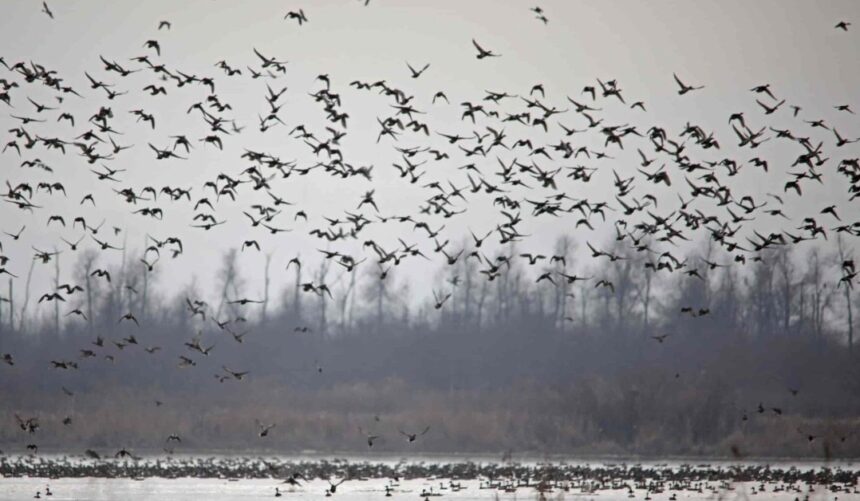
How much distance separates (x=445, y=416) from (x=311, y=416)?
246 inches

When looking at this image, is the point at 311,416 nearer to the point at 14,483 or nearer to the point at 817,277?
the point at 14,483

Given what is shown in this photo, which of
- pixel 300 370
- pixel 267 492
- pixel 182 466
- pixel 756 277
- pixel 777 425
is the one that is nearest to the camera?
pixel 267 492

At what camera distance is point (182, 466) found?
5194 centimetres

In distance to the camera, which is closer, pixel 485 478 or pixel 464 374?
pixel 485 478

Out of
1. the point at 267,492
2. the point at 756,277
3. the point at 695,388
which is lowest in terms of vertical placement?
the point at 267,492

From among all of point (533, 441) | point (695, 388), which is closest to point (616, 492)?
point (533, 441)

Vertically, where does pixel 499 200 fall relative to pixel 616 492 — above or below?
above

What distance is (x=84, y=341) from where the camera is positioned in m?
95.2

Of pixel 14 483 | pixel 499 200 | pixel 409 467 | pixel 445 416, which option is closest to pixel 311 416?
pixel 445 416

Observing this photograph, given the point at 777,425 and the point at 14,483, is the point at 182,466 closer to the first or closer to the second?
the point at 14,483

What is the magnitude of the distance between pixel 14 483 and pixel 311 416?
2706 centimetres

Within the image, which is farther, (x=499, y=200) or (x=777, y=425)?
(x=777, y=425)

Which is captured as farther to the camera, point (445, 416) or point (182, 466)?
point (445, 416)

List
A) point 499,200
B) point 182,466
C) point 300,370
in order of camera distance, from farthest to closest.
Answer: point 300,370 < point 182,466 < point 499,200
